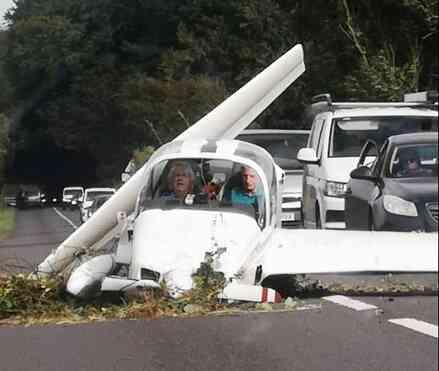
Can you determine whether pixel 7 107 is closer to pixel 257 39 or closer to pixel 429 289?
pixel 257 39

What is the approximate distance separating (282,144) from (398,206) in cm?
85

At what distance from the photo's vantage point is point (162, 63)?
262 cm

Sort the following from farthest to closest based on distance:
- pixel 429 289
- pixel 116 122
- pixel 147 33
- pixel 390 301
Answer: pixel 116 122 → pixel 147 33 → pixel 390 301 → pixel 429 289

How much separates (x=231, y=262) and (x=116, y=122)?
1.28 meters

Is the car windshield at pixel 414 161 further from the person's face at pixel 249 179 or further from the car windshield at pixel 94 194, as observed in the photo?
the car windshield at pixel 94 194

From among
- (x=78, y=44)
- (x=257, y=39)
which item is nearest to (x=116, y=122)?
(x=78, y=44)

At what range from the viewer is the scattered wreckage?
5.31 feet

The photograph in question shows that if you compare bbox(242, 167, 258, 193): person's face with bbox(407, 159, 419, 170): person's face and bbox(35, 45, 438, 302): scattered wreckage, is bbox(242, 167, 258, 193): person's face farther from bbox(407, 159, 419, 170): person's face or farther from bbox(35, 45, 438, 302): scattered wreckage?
bbox(407, 159, 419, 170): person's face

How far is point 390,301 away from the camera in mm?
1719

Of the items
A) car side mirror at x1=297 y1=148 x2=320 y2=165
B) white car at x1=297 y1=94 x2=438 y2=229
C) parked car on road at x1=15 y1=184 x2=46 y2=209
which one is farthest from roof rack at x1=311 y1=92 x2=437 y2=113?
parked car on road at x1=15 y1=184 x2=46 y2=209

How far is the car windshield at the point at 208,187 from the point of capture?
198cm

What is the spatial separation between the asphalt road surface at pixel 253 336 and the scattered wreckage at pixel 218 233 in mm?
110

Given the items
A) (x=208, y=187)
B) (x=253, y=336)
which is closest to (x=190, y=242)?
(x=208, y=187)

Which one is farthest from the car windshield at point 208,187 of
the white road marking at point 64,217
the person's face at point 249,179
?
the white road marking at point 64,217
